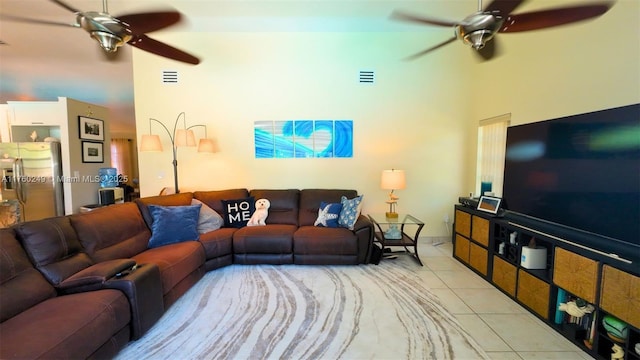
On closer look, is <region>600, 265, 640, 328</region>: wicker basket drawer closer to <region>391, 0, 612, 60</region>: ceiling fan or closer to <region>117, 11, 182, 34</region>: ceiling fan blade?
<region>391, 0, 612, 60</region>: ceiling fan

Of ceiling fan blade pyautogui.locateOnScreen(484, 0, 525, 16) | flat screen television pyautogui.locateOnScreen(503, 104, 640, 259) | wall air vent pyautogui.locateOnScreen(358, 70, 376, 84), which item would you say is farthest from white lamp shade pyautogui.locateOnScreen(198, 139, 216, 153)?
flat screen television pyautogui.locateOnScreen(503, 104, 640, 259)

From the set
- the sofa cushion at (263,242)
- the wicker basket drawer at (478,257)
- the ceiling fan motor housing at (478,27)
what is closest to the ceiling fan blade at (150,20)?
the ceiling fan motor housing at (478,27)

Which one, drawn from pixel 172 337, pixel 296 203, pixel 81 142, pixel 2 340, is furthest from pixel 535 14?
pixel 81 142

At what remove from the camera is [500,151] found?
3574 millimetres

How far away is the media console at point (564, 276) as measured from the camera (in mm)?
1633

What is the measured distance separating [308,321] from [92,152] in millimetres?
5738

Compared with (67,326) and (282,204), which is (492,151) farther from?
(67,326)

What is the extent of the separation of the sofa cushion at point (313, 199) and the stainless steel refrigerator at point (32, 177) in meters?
4.61

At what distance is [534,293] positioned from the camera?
229cm

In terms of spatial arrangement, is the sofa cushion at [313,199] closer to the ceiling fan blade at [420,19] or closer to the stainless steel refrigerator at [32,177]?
the ceiling fan blade at [420,19]

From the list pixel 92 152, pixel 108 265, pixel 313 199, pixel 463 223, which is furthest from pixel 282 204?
pixel 92 152

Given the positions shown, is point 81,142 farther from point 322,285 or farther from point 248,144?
point 322,285

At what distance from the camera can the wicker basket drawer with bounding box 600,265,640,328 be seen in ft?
5.10

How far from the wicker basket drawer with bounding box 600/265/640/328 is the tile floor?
0.45 meters
